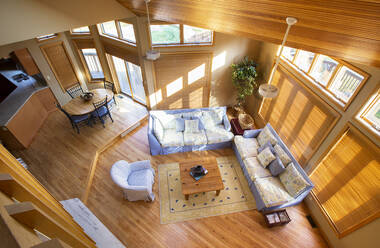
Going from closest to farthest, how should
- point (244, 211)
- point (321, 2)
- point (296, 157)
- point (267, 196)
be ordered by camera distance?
1. point (321, 2)
2. point (267, 196)
3. point (244, 211)
4. point (296, 157)

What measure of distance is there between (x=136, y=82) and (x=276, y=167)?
5.42 m

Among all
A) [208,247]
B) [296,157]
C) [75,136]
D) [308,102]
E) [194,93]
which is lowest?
[208,247]

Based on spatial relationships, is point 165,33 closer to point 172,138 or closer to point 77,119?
point 172,138

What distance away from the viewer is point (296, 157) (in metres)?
4.63

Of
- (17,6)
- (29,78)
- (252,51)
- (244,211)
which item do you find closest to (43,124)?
(29,78)

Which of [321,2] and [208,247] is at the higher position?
[321,2]

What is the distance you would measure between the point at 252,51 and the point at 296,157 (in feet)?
11.9

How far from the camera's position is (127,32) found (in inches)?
216

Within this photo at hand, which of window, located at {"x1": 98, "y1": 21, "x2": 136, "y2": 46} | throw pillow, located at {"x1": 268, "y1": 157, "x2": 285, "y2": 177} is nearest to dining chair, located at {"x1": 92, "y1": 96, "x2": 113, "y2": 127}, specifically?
window, located at {"x1": 98, "y1": 21, "x2": 136, "y2": 46}

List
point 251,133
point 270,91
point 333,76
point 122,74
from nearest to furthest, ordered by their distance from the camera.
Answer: point 270,91 → point 333,76 → point 251,133 → point 122,74

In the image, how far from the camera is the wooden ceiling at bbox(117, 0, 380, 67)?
4.24 feet

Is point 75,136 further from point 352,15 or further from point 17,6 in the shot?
point 352,15

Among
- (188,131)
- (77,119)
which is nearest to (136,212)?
(188,131)

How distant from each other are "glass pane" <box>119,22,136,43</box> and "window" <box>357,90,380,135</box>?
5618 millimetres
